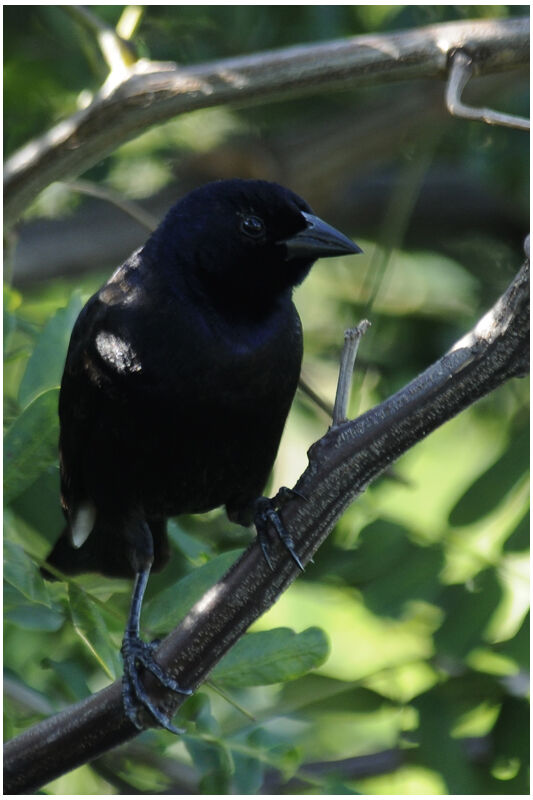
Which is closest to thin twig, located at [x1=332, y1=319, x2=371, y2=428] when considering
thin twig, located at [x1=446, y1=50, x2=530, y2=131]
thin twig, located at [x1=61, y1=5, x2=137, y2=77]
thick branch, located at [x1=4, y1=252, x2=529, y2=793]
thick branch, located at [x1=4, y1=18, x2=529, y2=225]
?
thick branch, located at [x1=4, y1=252, x2=529, y2=793]

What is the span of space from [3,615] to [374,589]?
93 cm

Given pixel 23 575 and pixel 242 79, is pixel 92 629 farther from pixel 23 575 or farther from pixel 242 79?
pixel 242 79

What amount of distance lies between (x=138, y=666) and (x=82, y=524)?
58 centimetres

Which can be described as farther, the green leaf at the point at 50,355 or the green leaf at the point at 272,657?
the green leaf at the point at 50,355

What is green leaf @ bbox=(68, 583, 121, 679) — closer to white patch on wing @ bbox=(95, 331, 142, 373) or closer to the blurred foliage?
the blurred foliage

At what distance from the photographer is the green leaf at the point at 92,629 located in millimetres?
2473

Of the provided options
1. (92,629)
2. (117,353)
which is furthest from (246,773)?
(117,353)

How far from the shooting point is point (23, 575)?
246cm

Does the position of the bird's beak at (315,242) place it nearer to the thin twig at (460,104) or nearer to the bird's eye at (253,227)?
the bird's eye at (253,227)

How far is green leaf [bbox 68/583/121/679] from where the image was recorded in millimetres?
2473

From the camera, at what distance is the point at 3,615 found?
8.75 ft

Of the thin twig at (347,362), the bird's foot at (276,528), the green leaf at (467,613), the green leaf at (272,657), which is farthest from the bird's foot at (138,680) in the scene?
the green leaf at (467,613)

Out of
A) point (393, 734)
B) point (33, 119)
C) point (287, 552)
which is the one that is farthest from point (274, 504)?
point (33, 119)

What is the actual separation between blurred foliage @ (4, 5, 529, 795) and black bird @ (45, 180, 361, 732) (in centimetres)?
9
